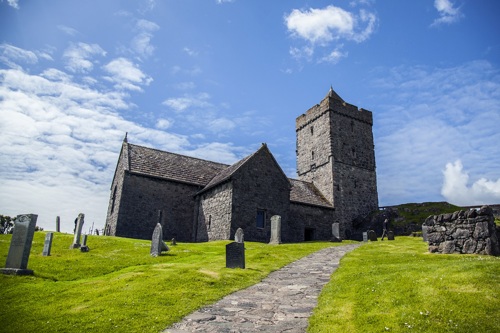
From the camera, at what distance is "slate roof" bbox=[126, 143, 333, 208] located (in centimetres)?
3119

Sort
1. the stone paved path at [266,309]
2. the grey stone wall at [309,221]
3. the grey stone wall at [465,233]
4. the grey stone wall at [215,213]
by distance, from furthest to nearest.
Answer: the grey stone wall at [309,221] → the grey stone wall at [215,213] → the grey stone wall at [465,233] → the stone paved path at [266,309]

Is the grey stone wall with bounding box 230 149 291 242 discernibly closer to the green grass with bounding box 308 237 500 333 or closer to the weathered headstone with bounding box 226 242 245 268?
the weathered headstone with bounding box 226 242 245 268

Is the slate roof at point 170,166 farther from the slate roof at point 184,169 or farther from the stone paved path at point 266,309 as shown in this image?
the stone paved path at point 266,309

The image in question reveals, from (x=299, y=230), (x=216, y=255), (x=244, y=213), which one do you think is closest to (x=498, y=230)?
(x=216, y=255)

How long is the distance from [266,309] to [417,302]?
11.7 feet

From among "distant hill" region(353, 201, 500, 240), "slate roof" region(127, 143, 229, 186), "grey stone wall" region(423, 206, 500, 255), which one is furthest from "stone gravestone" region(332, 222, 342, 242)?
"grey stone wall" region(423, 206, 500, 255)

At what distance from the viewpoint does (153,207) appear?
30.0m

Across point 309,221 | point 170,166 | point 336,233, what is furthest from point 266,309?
point 309,221

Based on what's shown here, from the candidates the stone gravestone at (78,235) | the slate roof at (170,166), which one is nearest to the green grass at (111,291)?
the stone gravestone at (78,235)

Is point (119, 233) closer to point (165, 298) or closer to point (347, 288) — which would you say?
point (165, 298)

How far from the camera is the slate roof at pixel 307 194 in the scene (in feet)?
117

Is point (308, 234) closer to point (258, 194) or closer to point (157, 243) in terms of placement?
point (258, 194)

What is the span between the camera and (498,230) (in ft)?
47.5

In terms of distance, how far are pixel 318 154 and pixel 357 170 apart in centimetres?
542
